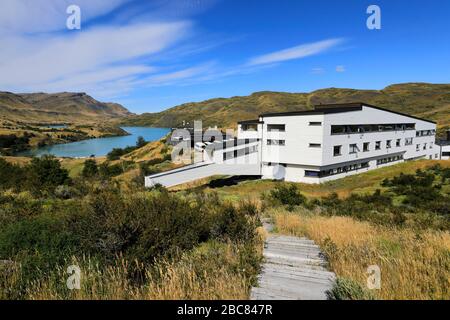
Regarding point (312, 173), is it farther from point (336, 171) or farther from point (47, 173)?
point (47, 173)

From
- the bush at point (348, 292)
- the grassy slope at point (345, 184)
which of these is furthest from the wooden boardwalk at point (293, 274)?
the grassy slope at point (345, 184)

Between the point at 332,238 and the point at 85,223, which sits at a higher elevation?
the point at 85,223

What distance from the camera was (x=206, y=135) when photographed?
152ft

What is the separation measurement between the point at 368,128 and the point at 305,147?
12.2 meters

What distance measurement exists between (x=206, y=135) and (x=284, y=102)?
15799cm

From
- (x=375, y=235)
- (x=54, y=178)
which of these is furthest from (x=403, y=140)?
(x=54, y=178)

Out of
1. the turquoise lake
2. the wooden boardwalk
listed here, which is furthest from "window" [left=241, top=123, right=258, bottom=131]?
the turquoise lake

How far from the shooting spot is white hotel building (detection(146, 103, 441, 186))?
31.9m

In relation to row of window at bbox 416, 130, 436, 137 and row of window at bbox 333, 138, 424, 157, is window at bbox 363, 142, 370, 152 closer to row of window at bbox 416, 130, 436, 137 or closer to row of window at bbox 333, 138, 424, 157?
row of window at bbox 333, 138, 424, 157

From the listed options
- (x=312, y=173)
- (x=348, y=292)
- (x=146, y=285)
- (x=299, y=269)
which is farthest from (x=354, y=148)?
(x=146, y=285)
